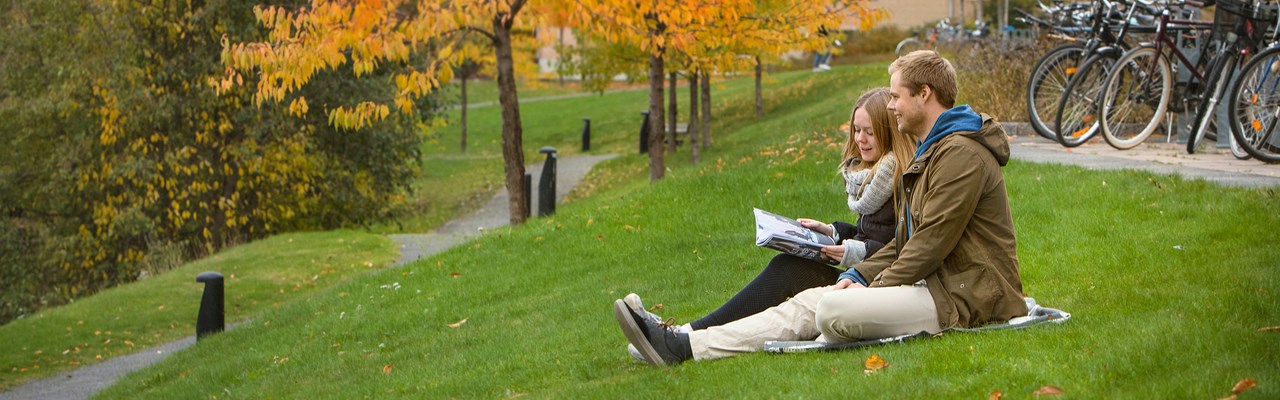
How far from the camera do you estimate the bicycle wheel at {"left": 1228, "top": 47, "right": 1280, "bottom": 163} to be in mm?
9102

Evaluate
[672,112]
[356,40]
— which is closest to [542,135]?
[672,112]

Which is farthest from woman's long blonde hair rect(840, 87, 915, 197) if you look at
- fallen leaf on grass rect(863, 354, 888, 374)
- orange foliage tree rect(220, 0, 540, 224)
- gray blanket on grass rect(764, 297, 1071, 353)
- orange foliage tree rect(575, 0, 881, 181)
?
orange foliage tree rect(220, 0, 540, 224)

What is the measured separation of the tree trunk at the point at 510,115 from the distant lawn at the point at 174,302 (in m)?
2.46

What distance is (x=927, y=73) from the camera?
5078 mm

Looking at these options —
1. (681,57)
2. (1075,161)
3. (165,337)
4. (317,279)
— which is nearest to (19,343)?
(165,337)

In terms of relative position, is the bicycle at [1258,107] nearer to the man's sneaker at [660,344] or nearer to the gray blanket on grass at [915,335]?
the gray blanket on grass at [915,335]

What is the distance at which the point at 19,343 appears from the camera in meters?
13.4

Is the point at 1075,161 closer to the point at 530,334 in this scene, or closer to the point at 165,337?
the point at 530,334

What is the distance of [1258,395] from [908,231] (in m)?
1.65

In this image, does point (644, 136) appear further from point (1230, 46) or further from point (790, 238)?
point (790, 238)

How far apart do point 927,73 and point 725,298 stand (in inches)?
115

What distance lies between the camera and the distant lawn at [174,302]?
12664mm

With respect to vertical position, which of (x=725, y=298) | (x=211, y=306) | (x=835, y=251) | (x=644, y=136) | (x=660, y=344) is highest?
(x=835, y=251)

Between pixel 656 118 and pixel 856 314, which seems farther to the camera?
pixel 656 118
